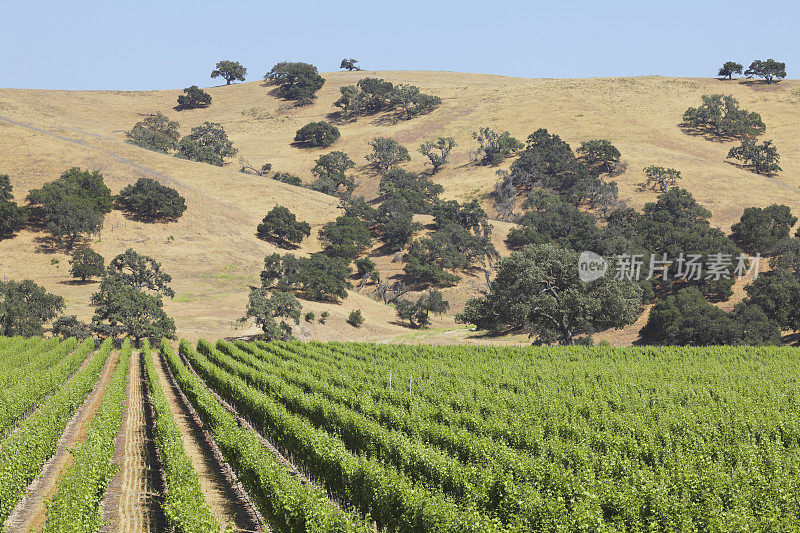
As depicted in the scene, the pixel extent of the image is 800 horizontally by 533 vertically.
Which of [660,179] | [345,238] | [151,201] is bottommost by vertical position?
[345,238]

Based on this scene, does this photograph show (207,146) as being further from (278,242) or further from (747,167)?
(747,167)

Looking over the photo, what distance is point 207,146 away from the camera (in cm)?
14988

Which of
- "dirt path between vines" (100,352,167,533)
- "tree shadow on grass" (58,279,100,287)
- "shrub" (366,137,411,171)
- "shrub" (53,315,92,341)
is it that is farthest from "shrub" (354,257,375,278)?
"dirt path between vines" (100,352,167,533)

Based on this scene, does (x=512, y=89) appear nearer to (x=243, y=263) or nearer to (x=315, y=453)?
(x=243, y=263)

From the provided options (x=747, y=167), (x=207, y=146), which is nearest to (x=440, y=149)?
(x=207, y=146)

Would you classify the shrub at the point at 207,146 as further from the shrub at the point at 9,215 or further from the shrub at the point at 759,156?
the shrub at the point at 759,156

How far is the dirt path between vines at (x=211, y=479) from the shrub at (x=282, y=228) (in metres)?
66.3

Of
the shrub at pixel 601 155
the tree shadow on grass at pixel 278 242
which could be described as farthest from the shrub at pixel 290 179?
the shrub at pixel 601 155

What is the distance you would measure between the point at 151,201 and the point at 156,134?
62837 millimetres

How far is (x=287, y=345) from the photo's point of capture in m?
59.3

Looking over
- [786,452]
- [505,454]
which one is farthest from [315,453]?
[786,452]

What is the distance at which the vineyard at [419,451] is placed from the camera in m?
16.5

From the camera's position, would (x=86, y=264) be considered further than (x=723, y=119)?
No

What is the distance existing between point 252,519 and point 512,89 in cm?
18133
